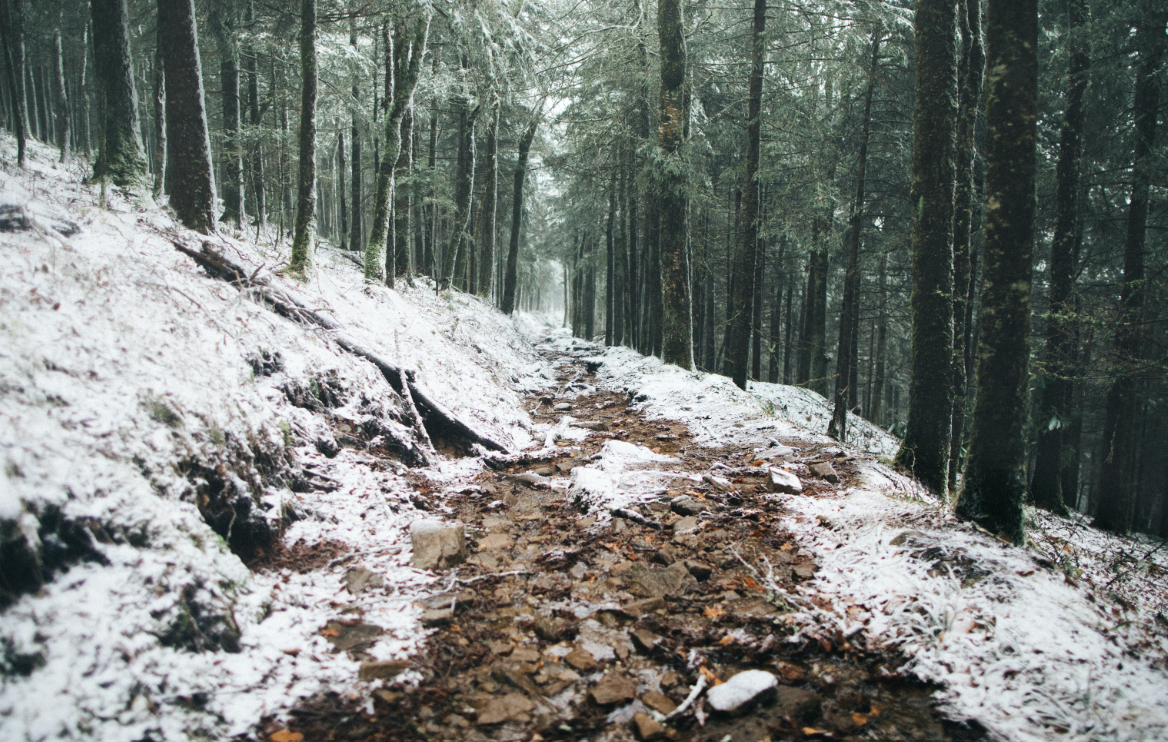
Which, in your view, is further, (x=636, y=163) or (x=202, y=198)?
(x=636, y=163)

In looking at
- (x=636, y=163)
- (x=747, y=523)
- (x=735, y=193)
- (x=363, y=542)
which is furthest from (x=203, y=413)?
(x=735, y=193)

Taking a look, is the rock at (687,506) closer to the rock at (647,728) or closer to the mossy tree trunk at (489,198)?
the rock at (647,728)

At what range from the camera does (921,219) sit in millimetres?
6125

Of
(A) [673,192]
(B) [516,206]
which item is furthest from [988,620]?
(B) [516,206]

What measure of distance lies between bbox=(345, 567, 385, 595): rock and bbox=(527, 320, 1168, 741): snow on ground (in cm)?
264

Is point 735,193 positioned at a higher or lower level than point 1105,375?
higher

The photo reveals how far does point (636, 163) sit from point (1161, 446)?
78.1 ft

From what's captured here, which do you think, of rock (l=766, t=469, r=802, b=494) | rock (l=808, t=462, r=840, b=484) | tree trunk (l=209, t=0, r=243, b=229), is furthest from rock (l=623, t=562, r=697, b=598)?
tree trunk (l=209, t=0, r=243, b=229)

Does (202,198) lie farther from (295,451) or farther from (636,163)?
(636,163)

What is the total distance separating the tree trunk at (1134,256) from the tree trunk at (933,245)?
6947mm

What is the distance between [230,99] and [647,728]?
55.1 feet

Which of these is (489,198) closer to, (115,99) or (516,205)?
(516,205)

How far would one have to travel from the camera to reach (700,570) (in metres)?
3.77

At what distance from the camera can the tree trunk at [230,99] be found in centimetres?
1234
